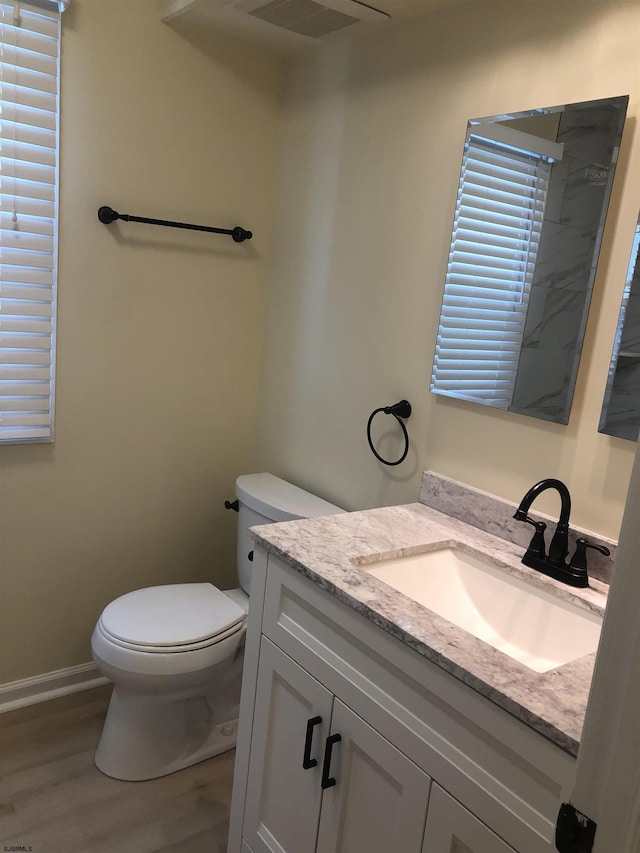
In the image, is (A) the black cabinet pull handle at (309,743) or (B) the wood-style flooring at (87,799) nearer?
(A) the black cabinet pull handle at (309,743)

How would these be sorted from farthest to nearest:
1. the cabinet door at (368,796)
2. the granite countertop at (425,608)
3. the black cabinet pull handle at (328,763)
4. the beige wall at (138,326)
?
the beige wall at (138,326) → the black cabinet pull handle at (328,763) → the cabinet door at (368,796) → the granite countertop at (425,608)

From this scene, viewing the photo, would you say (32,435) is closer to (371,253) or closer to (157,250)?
(157,250)

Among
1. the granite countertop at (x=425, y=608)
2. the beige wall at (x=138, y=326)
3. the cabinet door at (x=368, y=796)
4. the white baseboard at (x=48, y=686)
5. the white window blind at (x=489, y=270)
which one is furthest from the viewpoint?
the white baseboard at (x=48, y=686)

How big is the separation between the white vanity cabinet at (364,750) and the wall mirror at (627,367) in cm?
69

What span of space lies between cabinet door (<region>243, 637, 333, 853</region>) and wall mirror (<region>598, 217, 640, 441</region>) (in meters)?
0.83

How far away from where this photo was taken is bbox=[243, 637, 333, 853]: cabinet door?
1.39 meters

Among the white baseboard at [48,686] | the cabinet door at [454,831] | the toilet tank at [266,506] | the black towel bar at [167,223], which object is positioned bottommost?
the white baseboard at [48,686]

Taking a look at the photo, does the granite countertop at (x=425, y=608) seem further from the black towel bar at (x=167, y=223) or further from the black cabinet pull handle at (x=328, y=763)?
the black towel bar at (x=167, y=223)

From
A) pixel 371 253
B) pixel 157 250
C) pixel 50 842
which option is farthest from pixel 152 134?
pixel 50 842

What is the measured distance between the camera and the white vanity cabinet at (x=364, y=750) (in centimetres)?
101

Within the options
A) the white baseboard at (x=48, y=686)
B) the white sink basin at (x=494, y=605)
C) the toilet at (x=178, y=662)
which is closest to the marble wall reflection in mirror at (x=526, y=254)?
the white sink basin at (x=494, y=605)

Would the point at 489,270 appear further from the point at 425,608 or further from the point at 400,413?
the point at 425,608

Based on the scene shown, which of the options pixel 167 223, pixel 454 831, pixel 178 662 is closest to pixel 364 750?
pixel 454 831

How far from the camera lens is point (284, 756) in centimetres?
149
